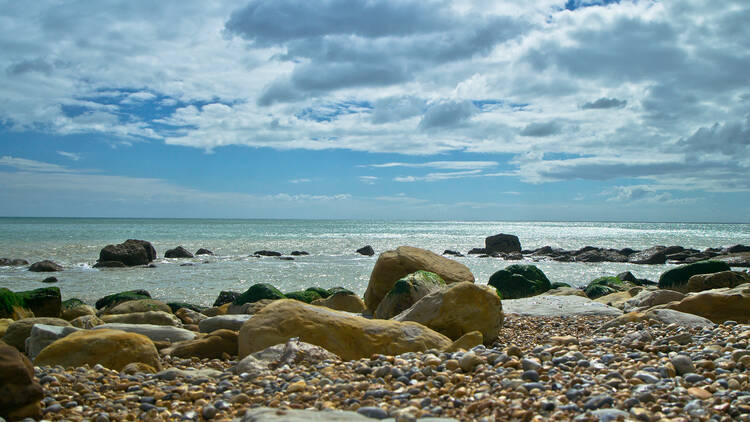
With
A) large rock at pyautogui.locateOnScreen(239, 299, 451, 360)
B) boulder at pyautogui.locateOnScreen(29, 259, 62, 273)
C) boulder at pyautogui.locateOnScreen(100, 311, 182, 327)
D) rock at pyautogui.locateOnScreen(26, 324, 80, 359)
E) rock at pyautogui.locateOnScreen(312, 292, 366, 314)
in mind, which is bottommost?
boulder at pyautogui.locateOnScreen(29, 259, 62, 273)

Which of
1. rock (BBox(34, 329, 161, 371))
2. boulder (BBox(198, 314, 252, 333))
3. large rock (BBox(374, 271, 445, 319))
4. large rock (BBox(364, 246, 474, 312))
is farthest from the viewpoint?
large rock (BBox(364, 246, 474, 312))

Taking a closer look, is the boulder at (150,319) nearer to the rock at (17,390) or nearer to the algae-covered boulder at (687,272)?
the rock at (17,390)

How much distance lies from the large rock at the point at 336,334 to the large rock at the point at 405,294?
269cm

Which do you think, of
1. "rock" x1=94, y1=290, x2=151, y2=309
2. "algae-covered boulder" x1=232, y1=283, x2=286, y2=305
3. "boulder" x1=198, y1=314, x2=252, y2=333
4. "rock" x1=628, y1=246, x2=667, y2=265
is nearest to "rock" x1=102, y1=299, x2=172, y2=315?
"algae-covered boulder" x1=232, y1=283, x2=286, y2=305

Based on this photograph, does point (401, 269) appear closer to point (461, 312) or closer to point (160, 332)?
point (461, 312)

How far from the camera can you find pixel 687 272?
52.7 feet


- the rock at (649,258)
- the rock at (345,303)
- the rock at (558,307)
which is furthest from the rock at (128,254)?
the rock at (649,258)

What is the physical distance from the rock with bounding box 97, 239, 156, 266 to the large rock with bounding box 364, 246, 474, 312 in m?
20.2

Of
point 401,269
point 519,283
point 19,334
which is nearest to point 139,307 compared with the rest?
point 19,334

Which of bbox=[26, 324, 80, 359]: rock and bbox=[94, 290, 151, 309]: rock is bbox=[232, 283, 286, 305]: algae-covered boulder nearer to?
bbox=[94, 290, 151, 309]: rock

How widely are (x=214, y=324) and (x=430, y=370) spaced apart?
5.36m

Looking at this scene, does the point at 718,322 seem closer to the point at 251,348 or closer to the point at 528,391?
the point at 528,391

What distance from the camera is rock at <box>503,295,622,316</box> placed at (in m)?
9.70

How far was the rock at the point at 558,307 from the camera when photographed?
970cm
